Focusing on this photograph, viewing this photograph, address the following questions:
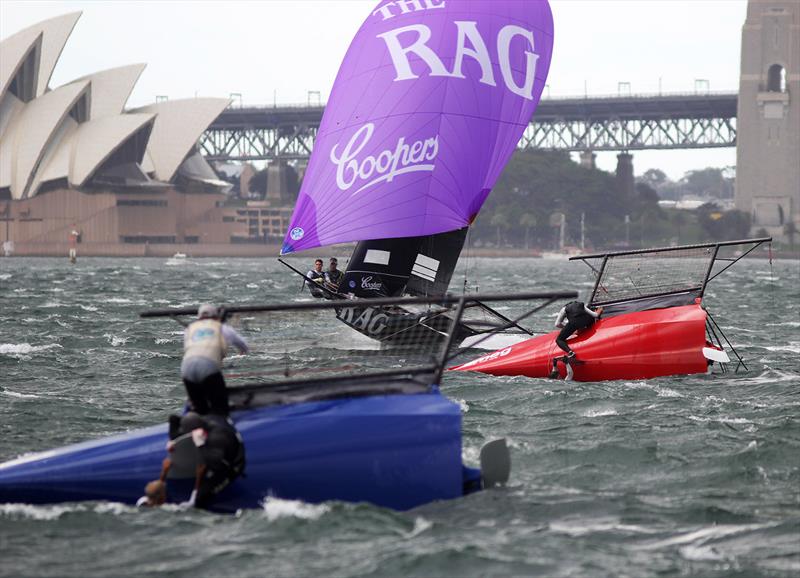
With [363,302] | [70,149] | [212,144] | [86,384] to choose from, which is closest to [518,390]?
[86,384]

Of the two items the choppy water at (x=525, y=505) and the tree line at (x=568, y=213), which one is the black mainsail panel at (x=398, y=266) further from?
the tree line at (x=568, y=213)

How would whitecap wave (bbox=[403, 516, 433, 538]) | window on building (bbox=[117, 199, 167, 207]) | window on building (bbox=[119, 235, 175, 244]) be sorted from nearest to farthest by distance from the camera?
1. whitecap wave (bbox=[403, 516, 433, 538])
2. window on building (bbox=[117, 199, 167, 207])
3. window on building (bbox=[119, 235, 175, 244])

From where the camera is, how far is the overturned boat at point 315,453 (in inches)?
314

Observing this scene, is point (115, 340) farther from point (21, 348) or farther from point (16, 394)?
point (16, 394)

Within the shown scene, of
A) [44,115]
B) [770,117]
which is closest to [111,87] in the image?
[44,115]

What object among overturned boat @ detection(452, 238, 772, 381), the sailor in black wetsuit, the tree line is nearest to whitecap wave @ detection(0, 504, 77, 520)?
the sailor in black wetsuit

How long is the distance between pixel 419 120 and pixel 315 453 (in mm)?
11123

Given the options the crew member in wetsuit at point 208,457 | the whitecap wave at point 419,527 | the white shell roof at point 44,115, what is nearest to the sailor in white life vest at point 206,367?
the crew member in wetsuit at point 208,457

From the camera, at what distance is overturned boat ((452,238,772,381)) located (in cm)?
1455

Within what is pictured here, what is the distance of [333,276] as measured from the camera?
1894 centimetres

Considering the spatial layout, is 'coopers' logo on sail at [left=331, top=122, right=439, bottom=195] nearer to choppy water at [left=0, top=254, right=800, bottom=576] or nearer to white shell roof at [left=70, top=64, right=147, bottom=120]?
choppy water at [left=0, top=254, right=800, bottom=576]

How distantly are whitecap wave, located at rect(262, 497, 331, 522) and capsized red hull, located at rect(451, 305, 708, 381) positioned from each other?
23.7 ft

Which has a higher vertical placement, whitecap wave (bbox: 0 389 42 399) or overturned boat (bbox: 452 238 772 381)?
overturned boat (bbox: 452 238 772 381)

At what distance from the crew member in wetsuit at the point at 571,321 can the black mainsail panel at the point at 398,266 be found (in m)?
3.98
